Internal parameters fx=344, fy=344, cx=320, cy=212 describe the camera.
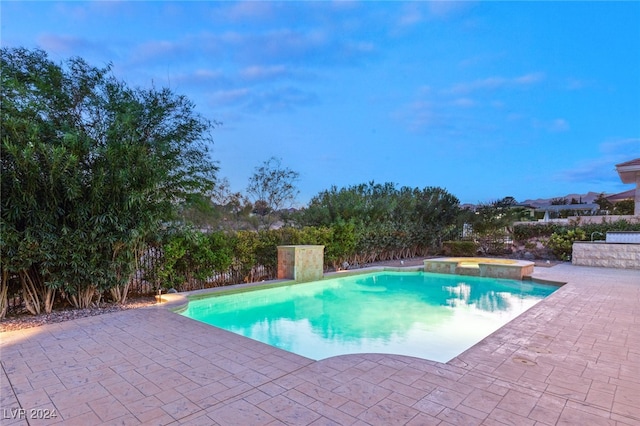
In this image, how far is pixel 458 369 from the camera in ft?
11.4

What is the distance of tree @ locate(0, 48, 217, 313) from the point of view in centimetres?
493

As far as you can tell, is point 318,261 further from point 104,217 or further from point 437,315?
point 104,217

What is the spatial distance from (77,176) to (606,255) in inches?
615

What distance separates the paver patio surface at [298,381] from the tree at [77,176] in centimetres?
110

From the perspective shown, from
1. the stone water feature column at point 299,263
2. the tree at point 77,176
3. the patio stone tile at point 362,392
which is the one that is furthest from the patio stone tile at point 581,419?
the stone water feature column at point 299,263

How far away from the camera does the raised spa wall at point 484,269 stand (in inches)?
423

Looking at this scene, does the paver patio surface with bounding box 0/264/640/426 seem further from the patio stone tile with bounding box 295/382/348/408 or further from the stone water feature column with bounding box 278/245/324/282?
the stone water feature column with bounding box 278/245/324/282

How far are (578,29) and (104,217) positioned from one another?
15404 millimetres

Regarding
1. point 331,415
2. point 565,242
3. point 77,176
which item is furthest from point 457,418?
point 565,242

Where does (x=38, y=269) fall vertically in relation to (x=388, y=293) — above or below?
above

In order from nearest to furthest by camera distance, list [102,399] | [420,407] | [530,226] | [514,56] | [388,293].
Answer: [420,407] → [102,399] → [388,293] → [514,56] → [530,226]

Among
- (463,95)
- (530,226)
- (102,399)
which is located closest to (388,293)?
(102,399)

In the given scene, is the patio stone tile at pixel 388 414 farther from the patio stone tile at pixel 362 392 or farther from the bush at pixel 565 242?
the bush at pixel 565 242

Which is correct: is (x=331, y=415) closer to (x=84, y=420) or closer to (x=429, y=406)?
(x=429, y=406)
